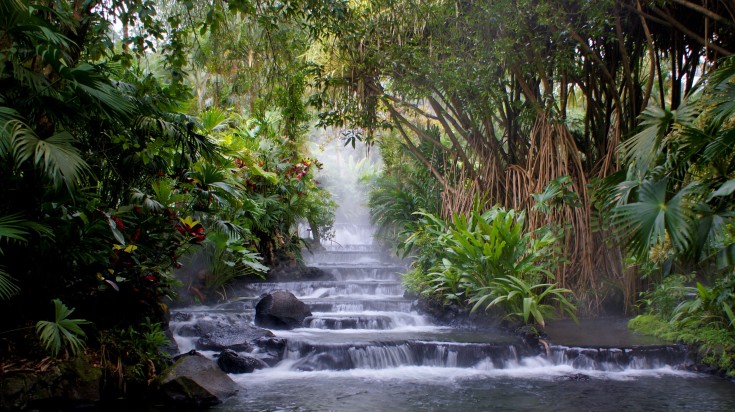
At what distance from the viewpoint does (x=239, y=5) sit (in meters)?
4.52

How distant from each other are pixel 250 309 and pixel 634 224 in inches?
229

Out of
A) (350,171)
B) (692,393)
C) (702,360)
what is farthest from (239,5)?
(350,171)

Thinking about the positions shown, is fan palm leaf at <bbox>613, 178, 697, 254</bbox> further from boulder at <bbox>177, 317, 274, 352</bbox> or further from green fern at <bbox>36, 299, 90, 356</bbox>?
boulder at <bbox>177, 317, 274, 352</bbox>

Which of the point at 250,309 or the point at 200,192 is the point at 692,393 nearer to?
the point at 200,192

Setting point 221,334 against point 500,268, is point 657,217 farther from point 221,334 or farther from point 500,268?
point 221,334

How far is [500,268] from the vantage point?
7309mm

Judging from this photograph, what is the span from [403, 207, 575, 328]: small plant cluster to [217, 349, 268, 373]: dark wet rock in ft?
8.70

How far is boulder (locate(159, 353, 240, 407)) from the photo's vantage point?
4.79 m

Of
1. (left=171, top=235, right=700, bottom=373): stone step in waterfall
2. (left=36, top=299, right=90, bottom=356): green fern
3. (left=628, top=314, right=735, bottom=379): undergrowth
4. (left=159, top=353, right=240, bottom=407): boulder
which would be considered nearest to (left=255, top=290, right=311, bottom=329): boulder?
(left=171, top=235, right=700, bottom=373): stone step in waterfall

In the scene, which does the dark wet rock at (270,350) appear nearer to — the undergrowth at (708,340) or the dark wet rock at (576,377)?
the dark wet rock at (576,377)

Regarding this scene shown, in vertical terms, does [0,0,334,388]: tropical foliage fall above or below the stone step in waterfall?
above

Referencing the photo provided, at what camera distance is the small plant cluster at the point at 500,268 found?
23.3 feet

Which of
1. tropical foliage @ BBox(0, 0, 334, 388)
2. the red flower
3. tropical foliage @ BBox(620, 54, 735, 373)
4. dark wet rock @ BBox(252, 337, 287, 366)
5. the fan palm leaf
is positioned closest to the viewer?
tropical foliage @ BBox(0, 0, 334, 388)

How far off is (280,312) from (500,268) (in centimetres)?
287
